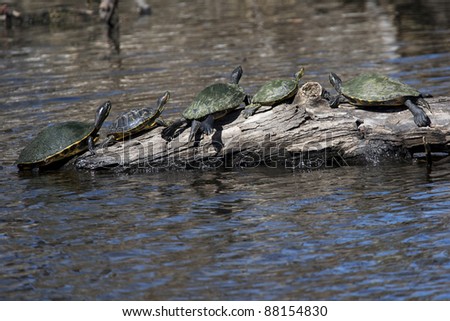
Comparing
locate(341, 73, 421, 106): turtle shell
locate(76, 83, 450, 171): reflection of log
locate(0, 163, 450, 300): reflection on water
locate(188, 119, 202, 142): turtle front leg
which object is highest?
locate(341, 73, 421, 106): turtle shell

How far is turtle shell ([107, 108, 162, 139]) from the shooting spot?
886cm

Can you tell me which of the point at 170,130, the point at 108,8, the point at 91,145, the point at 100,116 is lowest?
the point at 91,145

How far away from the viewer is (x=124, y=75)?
1520cm

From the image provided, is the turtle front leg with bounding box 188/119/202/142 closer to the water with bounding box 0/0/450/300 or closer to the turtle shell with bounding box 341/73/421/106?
the water with bounding box 0/0/450/300

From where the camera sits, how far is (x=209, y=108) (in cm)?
853

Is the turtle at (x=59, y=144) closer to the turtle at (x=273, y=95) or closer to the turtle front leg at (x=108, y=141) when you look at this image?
the turtle front leg at (x=108, y=141)

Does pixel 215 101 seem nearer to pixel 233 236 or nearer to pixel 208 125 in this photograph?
pixel 208 125

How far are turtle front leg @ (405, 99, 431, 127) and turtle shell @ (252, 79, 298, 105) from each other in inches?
48.1

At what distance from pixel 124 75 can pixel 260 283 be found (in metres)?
9.79

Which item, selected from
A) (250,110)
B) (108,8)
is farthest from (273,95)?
(108,8)

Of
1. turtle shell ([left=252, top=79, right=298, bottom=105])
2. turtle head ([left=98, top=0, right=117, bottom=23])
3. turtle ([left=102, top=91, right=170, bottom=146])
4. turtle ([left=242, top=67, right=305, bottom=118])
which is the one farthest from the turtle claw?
turtle head ([left=98, top=0, right=117, bottom=23])

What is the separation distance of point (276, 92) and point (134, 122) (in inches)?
62.5

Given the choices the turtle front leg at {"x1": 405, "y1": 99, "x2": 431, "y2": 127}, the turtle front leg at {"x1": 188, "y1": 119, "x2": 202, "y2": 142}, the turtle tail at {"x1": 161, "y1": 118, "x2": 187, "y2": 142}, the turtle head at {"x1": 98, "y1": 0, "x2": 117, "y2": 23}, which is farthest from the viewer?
the turtle head at {"x1": 98, "y1": 0, "x2": 117, "y2": 23}

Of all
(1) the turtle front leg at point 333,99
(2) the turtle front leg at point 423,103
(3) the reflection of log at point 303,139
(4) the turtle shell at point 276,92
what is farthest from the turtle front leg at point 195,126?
(2) the turtle front leg at point 423,103
